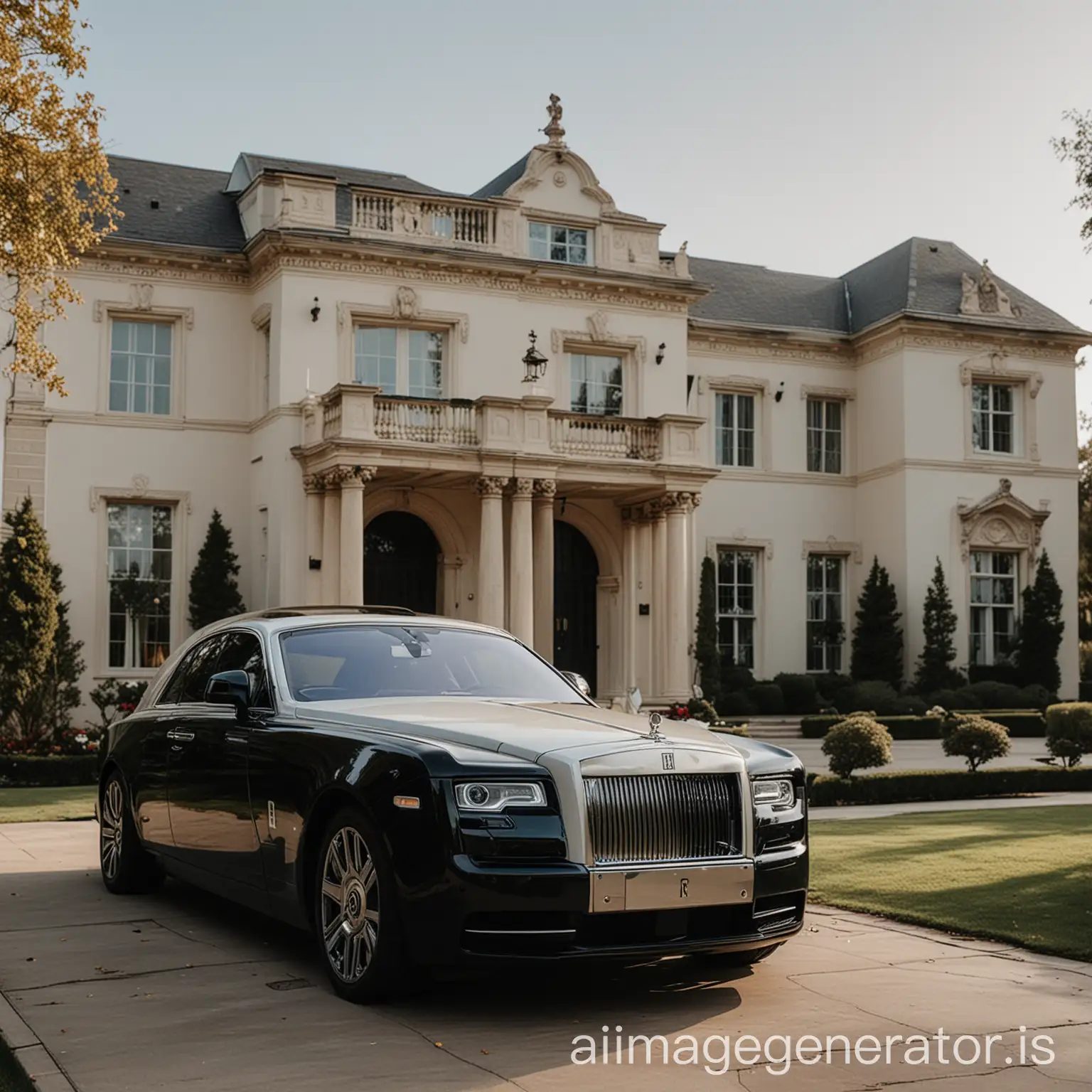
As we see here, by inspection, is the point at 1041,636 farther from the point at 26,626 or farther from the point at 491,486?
the point at 26,626

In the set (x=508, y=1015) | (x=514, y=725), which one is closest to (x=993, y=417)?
(x=514, y=725)

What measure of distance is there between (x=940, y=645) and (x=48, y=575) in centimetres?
1980

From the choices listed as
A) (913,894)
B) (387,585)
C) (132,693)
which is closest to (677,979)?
(913,894)

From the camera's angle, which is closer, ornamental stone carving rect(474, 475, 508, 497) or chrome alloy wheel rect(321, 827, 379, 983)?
chrome alloy wheel rect(321, 827, 379, 983)

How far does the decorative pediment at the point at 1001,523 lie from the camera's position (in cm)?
3284

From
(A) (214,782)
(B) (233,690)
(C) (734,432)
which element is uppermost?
(C) (734,432)

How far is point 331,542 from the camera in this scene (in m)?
25.1

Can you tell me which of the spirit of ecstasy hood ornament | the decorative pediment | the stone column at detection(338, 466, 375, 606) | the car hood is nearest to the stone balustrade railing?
the stone column at detection(338, 466, 375, 606)

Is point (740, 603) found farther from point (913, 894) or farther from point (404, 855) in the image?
point (404, 855)

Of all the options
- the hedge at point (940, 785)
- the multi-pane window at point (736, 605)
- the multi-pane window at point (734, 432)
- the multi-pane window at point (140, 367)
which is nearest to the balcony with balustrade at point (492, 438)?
the multi-pane window at point (140, 367)

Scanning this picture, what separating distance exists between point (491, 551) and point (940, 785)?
1007 centimetres

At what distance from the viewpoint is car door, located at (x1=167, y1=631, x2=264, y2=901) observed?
6.75 metres

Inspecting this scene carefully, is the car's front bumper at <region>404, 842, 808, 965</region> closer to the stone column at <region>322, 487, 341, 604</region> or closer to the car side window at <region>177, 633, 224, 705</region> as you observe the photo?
the car side window at <region>177, 633, 224, 705</region>

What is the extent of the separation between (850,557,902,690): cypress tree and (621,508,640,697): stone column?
701cm
